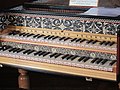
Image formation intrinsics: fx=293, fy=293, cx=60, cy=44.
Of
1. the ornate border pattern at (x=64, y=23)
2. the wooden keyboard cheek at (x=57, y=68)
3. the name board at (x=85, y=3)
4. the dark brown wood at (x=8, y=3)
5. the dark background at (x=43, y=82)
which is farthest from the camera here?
the dark background at (x=43, y=82)

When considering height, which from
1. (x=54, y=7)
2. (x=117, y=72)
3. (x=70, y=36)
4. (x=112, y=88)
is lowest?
(x=112, y=88)

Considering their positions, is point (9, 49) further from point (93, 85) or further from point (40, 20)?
point (93, 85)

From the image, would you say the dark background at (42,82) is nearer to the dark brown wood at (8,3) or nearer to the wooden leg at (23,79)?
the wooden leg at (23,79)

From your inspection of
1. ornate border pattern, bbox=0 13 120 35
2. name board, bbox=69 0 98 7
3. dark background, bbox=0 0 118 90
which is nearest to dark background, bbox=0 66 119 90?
dark background, bbox=0 0 118 90

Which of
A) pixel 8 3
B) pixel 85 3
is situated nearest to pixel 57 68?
pixel 85 3

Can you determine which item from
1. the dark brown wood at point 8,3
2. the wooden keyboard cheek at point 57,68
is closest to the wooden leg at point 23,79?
the wooden keyboard cheek at point 57,68

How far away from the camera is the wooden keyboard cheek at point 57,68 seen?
205 centimetres

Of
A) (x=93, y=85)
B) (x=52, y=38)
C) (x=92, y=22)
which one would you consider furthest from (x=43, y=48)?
(x=93, y=85)

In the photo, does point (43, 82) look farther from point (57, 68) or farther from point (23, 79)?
point (57, 68)

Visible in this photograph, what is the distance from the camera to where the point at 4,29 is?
272 cm

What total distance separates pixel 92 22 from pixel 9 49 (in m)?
0.78

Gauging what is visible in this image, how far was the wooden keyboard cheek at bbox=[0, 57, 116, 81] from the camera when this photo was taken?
6.73 ft

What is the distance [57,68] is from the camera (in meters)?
2.26

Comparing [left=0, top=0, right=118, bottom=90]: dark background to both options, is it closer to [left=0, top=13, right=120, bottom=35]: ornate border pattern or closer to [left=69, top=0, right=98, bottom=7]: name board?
[left=0, top=13, right=120, bottom=35]: ornate border pattern
